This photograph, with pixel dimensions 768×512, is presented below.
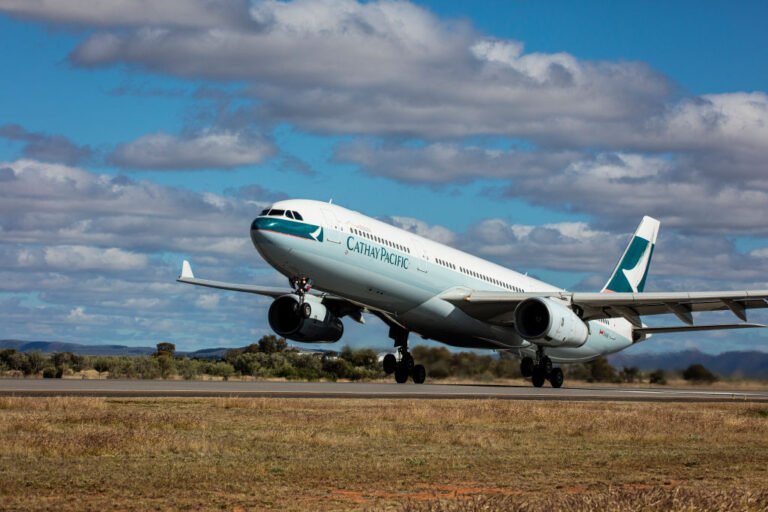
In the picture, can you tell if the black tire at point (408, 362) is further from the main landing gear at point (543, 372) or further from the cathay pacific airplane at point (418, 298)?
the main landing gear at point (543, 372)

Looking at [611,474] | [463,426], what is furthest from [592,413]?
[611,474]

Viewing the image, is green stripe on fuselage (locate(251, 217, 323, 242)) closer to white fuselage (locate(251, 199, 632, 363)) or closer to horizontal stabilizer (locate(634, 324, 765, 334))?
white fuselage (locate(251, 199, 632, 363))

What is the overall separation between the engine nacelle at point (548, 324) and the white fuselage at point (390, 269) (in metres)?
2.92

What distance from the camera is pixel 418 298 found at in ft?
148

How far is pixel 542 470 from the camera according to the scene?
16516 mm

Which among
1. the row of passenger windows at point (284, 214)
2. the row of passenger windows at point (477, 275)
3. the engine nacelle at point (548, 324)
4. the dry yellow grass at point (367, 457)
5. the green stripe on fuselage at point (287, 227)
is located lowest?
the dry yellow grass at point (367, 457)

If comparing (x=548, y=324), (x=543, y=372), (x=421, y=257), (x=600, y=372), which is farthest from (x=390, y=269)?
(x=600, y=372)

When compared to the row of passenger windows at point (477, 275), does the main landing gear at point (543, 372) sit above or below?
below

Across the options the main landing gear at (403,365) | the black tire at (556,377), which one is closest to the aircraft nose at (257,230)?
the main landing gear at (403,365)

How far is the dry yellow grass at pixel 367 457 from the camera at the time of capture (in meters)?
12.7

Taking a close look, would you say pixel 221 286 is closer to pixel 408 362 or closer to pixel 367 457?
pixel 408 362

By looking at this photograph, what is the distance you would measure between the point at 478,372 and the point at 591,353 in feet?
20.0

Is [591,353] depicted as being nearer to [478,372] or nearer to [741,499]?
[478,372]

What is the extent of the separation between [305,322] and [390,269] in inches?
251
